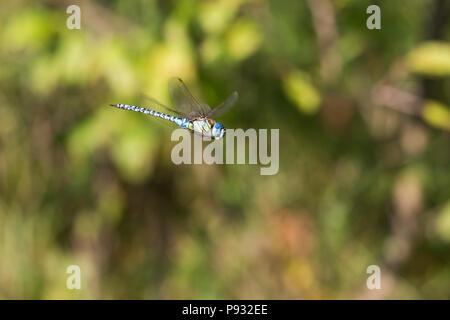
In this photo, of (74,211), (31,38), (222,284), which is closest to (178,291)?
(222,284)

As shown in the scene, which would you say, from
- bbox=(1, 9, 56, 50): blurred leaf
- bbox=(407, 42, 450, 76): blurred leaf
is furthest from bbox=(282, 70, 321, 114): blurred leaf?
bbox=(1, 9, 56, 50): blurred leaf

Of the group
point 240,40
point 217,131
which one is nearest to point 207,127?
point 217,131

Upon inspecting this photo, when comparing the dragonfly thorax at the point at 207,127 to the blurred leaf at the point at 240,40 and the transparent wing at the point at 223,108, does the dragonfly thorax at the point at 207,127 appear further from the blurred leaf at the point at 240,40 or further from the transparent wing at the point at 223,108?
the blurred leaf at the point at 240,40

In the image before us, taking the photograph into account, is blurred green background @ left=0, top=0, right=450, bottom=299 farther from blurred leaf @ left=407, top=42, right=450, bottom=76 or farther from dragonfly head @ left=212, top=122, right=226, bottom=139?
dragonfly head @ left=212, top=122, right=226, bottom=139

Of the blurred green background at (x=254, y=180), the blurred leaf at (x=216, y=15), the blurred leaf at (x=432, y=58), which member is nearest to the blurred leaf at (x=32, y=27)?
the blurred green background at (x=254, y=180)

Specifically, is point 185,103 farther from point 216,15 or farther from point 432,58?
point 432,58
